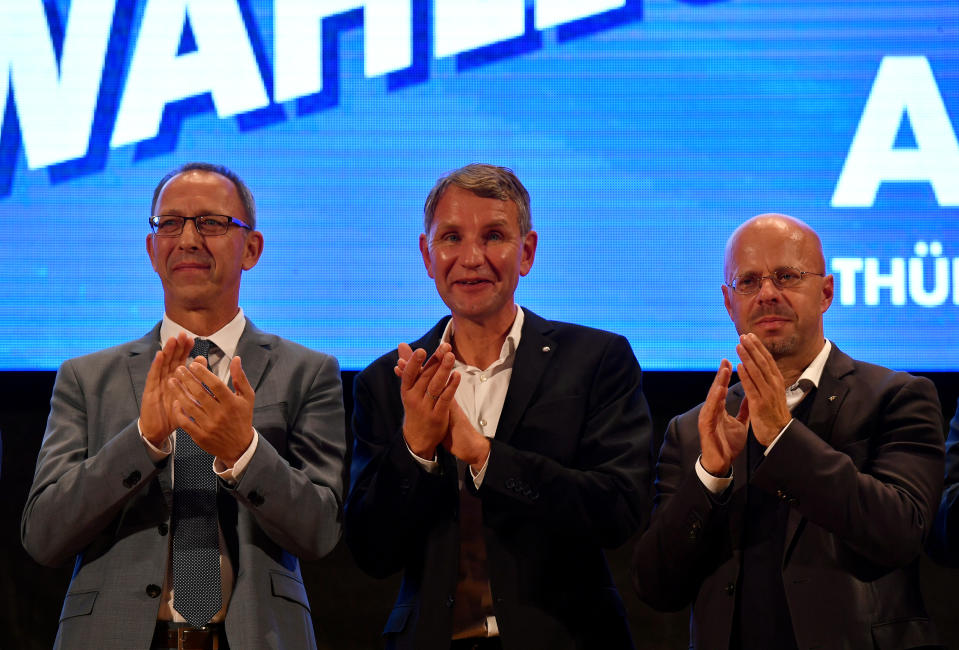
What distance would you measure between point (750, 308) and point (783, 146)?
130 cm

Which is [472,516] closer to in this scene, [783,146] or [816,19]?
[783,146]

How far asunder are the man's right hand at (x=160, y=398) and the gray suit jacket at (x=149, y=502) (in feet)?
0.13

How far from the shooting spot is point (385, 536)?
101 inches

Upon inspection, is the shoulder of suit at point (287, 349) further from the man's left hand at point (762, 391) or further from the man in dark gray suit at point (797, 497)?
the man's left hand at point (762, 391)

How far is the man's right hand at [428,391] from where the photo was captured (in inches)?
95.4

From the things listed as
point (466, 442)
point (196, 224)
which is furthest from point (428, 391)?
point (196, 224)

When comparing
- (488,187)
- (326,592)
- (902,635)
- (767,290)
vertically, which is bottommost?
(326,592)

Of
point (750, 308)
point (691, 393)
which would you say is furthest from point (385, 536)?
point (691, 393)

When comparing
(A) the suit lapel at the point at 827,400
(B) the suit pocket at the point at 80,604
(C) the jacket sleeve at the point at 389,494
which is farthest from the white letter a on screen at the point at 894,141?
(B) the suit pocket at the point at 80,604

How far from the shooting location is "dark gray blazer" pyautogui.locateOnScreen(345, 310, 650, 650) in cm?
245

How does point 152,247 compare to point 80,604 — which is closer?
point 80,604

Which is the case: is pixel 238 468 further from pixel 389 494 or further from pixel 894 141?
pixel 894 141

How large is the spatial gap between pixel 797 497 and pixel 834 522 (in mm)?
95

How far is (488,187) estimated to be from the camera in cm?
279
